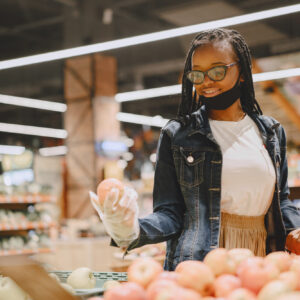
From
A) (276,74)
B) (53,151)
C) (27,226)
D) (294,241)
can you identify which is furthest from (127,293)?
(53,151)

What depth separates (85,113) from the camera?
495 inches

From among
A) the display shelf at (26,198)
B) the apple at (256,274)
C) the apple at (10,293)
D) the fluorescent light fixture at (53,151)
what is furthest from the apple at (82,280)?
the fluorescent light fixture at (53,151)

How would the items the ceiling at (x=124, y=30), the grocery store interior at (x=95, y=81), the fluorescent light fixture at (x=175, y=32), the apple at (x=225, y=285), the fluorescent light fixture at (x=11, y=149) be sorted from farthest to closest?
1. the fluorescent light fixture at (x=11, y=149)
2. the ceiling at (x=124, y=30)
3. the grocery store interior at (x=95, y=81)
4. the fluorescent light fixture at (x=175, y=32)
5. the apple at (x=225, y=285)

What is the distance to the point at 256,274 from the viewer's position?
122cm

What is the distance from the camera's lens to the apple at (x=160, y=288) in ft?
3.60

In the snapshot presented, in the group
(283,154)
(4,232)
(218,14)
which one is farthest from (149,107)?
(283,154)

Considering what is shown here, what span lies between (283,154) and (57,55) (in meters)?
6.36

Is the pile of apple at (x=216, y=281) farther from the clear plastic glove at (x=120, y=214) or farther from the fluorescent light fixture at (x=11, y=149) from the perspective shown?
the fluorescent light fixture at (x=11, y=149)

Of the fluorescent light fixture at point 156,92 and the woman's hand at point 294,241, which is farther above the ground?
the fluorescent light fixture at point 156,92

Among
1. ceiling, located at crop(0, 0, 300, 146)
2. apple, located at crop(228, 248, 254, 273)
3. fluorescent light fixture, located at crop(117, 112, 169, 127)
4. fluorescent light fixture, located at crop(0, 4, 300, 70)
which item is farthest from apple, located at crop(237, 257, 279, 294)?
fluorescent light fixture, located at crop(117, 112, 169, 127)

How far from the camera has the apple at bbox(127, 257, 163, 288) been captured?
49.3 inches

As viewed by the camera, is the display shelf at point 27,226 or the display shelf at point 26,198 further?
the display shelf at point 26,198

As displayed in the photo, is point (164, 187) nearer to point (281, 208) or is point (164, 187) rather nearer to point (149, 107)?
point (281, 208)

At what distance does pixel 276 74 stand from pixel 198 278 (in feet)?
26.6
